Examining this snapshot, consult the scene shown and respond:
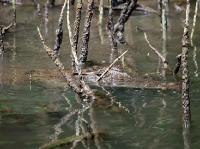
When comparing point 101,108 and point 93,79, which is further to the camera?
point 93,79

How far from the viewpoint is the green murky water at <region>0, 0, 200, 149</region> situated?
5.98 metres

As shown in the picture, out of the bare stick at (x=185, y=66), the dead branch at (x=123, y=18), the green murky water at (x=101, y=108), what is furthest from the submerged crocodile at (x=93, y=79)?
the dead branch at (x=123, y=18)

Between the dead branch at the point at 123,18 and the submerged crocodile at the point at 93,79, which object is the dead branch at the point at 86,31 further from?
the dead branch at the point at 123,18

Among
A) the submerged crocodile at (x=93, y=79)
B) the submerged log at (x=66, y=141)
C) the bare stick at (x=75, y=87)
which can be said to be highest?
the bare stick at (x=75, y=87)

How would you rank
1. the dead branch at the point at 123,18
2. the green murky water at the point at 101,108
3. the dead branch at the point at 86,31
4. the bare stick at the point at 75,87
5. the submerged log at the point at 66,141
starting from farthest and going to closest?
the dead branch at the point at 123,18 → the dead branch at the point at 86,31 → the bare stick at the point at 75,87 → the green murky water at the point at 101,108 → the submerged log at the point at 66,141

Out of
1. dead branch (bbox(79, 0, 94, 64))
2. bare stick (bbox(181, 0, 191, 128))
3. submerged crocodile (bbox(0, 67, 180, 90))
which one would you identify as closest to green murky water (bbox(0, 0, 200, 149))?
submerged crocodile (bbox(0, 67, 180, 90))

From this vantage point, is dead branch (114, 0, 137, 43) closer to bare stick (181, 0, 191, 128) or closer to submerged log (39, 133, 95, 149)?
bare stick (181, 0, 191, 128)

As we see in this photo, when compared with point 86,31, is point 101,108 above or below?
below

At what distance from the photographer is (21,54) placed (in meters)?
10.4

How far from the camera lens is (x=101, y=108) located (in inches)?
277

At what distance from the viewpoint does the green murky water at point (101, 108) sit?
598 centimetres

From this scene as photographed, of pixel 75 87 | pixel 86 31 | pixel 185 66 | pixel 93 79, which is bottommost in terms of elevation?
pixel 93 79

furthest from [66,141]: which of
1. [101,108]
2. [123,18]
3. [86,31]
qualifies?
[123,18]

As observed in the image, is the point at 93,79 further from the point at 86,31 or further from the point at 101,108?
the point at 101,108
